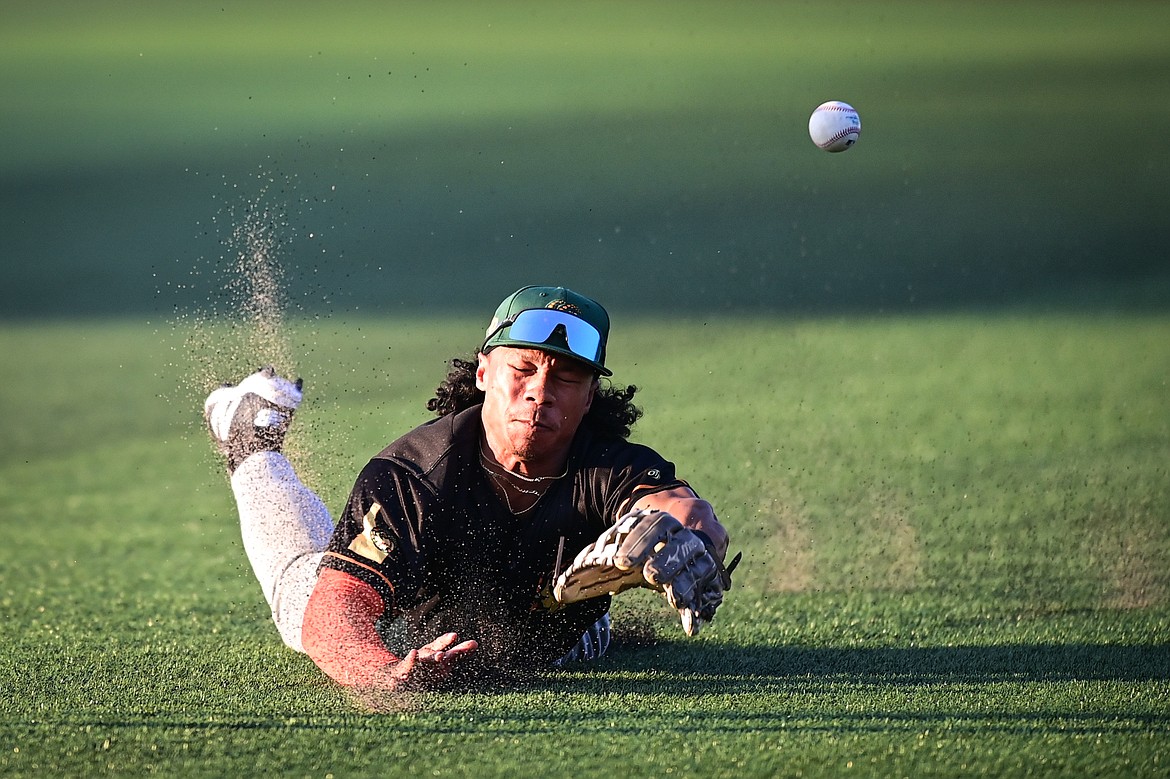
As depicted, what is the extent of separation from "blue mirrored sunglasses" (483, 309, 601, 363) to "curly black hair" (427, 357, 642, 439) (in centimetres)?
32

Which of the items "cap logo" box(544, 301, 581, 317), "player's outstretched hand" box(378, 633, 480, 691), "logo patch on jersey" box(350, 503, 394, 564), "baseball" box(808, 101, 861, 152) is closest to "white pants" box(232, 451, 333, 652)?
"logo patch on jersey" box(350, 503, 394, 564)

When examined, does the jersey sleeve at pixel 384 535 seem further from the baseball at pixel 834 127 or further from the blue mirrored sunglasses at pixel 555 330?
the baseball at pixel 834 127

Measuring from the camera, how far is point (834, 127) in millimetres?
6926

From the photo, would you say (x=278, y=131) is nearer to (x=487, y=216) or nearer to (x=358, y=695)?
(x=487, y=216)

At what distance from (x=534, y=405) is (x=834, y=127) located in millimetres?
3311

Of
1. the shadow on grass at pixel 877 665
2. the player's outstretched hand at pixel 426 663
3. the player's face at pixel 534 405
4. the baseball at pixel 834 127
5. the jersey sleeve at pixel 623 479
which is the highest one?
the baseball at pixel 834 127

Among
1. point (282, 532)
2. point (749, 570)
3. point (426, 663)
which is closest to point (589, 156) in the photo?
point (749, 570)

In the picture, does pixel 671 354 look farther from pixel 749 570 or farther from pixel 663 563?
pixel 663 563

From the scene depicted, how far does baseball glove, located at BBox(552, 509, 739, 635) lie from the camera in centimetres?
371

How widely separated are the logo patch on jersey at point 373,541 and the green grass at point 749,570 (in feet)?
1.30

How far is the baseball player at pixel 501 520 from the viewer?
4.05 metres

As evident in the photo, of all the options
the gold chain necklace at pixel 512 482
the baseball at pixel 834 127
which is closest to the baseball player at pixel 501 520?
the gold chain necklace at pixel 512 482

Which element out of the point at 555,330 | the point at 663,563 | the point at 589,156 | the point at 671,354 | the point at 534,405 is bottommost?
the point at 663,563

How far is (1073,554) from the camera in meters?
5.79
